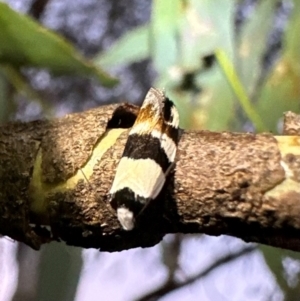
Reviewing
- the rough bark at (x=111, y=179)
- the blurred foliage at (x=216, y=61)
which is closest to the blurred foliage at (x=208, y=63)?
the blurred foliage at (x=216, y=61)

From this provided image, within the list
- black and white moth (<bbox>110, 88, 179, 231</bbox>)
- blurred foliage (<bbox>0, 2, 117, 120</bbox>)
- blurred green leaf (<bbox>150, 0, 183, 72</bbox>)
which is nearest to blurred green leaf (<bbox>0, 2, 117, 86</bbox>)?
blurred foliage (<bbox>0, 2, 117, 120</bbox>)

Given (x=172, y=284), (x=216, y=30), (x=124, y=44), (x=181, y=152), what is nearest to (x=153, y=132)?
(x=181, y=152)

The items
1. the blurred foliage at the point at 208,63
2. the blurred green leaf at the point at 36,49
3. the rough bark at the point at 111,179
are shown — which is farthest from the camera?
the blurred foliage at the point at 208,63

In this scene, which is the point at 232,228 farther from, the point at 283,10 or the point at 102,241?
the point at 283,10

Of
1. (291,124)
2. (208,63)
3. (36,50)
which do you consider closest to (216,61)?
(208,63)

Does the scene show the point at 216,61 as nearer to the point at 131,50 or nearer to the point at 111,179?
the point at 131,50

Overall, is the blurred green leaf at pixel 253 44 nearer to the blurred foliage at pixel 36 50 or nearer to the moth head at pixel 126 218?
the blurred foliage at pixel 36 50
